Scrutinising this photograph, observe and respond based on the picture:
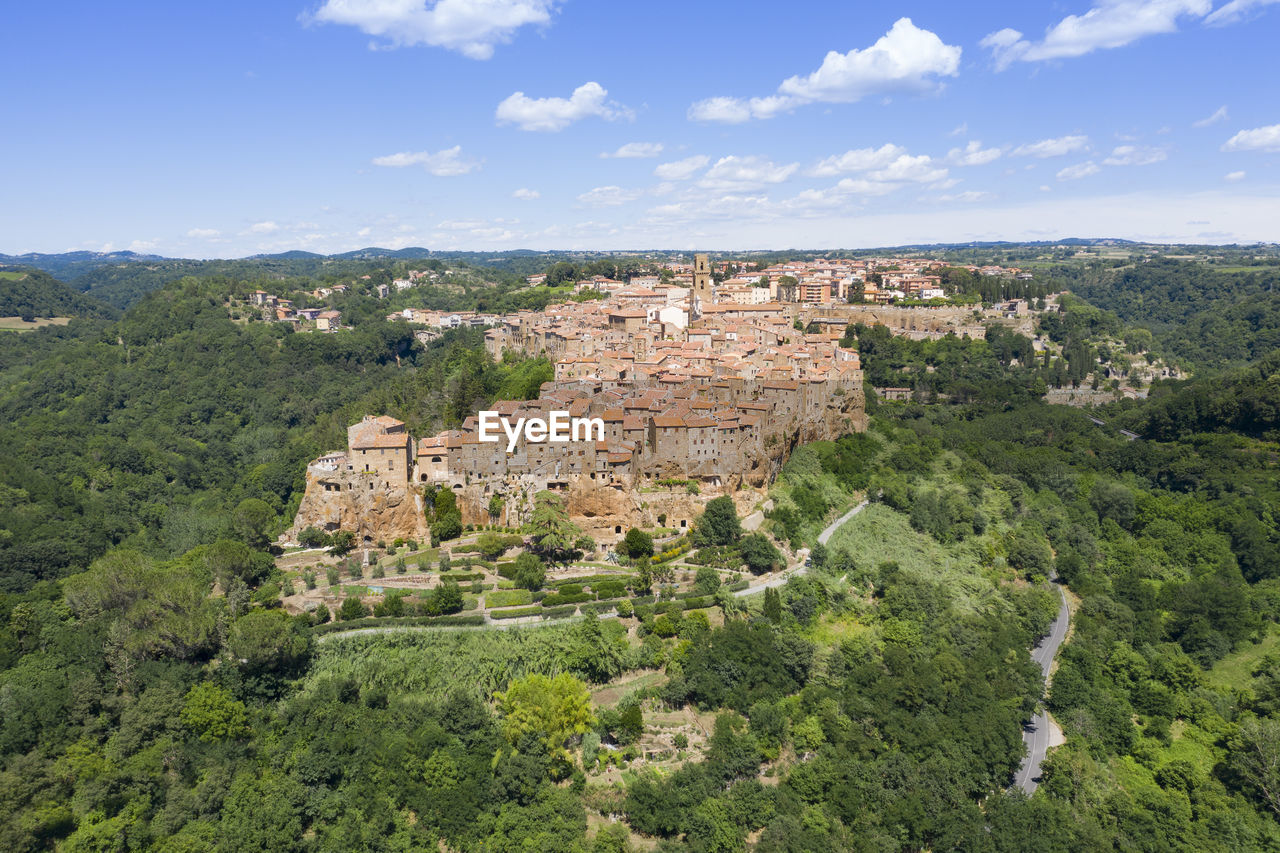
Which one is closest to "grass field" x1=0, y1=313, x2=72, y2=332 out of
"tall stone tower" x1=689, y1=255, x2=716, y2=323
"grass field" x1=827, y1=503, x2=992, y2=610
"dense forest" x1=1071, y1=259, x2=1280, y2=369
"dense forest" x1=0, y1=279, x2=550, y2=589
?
"dense forest" x1=0, y1=279, x2=550, y2=589

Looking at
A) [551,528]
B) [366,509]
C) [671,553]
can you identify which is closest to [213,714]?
[366,509]

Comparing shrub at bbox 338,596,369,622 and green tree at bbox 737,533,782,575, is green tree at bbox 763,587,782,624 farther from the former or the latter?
shrub at bbox 338,596,369,622

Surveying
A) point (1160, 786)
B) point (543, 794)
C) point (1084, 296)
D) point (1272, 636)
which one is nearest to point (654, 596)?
point (543, 794)

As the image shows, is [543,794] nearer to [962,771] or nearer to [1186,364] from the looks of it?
[962,771]

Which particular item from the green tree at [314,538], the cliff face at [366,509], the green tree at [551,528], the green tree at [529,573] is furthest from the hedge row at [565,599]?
the green tree at [314,538]

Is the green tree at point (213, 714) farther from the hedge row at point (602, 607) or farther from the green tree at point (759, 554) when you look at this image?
the green tree at point (759, 554)

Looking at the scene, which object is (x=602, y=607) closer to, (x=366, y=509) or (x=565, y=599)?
(x=565, y=599)

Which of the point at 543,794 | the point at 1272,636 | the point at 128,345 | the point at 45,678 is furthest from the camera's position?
the point at 128,345
